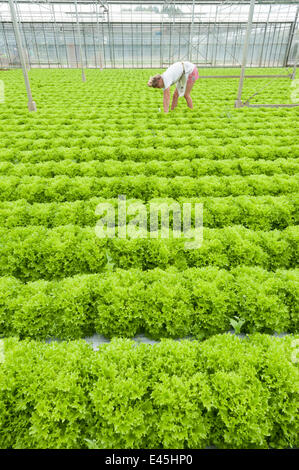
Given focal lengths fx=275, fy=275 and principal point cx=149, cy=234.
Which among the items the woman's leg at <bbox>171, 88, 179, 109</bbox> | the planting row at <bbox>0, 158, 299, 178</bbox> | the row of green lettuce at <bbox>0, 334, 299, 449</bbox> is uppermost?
the woman's leg at <bbox>171, 88, 179, 109</bbox>

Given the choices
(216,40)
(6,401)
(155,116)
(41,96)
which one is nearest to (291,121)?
(155,116)

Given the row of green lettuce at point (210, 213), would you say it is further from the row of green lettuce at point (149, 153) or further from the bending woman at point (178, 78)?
the bending woman at point (178, 78)

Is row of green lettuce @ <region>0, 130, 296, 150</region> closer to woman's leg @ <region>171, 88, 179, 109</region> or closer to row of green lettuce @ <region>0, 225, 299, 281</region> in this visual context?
woman's leg @ <region>171, 88, 179, 109</region>

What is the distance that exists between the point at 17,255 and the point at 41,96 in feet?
50.3

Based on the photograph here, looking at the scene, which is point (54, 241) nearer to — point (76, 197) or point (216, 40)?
point (76, 197)

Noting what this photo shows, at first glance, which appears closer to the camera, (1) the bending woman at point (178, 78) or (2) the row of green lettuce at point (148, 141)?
(2) the row of green lettuce at point (148, 141)

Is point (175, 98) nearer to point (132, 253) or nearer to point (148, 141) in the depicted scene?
point (148, 141)

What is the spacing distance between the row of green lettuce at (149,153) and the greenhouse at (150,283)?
0.05m

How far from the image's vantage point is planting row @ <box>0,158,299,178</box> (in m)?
7.75

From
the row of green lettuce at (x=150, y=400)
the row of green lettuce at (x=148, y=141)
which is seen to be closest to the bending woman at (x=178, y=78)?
the row of green lettuce at (x=148, y=141)

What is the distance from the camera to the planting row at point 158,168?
7.75 m

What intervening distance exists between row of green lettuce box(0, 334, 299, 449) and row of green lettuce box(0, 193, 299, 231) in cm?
312

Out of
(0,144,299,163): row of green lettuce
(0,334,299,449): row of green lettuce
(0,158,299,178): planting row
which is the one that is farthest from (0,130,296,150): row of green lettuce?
(0,334,299,449): row of green lettuce

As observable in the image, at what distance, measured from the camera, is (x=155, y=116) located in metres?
12.3
